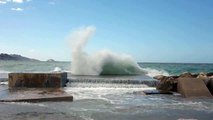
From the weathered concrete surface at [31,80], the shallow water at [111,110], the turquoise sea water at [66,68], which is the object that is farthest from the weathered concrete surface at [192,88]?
the turquoise sea water at [66,68]

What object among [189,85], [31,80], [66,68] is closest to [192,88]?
[189,85]

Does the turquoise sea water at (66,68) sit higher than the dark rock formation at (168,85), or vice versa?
the turquoise sea water at (66,68)

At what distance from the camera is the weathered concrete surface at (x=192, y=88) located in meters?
13.4

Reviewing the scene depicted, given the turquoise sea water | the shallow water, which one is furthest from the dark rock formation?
the turquoise sea water

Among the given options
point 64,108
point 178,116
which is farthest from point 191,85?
point 64,108

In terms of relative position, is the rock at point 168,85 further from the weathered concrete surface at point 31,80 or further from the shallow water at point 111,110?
the weathered concrete surface at point 31,80

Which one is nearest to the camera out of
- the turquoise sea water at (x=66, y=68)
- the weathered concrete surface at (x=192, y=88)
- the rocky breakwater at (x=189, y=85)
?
the weathered concrete surface at (x=192, y=88)

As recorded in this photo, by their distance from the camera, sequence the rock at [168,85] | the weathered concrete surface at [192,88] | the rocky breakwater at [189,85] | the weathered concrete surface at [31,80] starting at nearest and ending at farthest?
1. the weathered concrete surface at [192,88]
2. the rocky breakwater at [189,85]
3. the rock at [168,85]
4. the weathered concrete surface at [31,80]

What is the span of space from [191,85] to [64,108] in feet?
20.9

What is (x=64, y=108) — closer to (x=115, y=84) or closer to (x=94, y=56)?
(x=115, y=84)

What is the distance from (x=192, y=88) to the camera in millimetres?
13633

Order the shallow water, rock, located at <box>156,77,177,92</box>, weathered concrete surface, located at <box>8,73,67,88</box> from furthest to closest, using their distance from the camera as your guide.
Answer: weathered concrete surface, located at <box>8,73,67,88</box> → rock, located at <box>156,77,177,92</box> → the shallow water

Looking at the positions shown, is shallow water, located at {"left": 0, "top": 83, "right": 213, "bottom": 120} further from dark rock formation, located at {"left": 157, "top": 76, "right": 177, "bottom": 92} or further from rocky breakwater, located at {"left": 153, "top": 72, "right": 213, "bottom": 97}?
dark rock formation, located at {"left": 157, "top": 76, "right": 177, "bottom": 92}

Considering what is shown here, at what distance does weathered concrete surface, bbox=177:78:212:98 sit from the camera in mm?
13352
